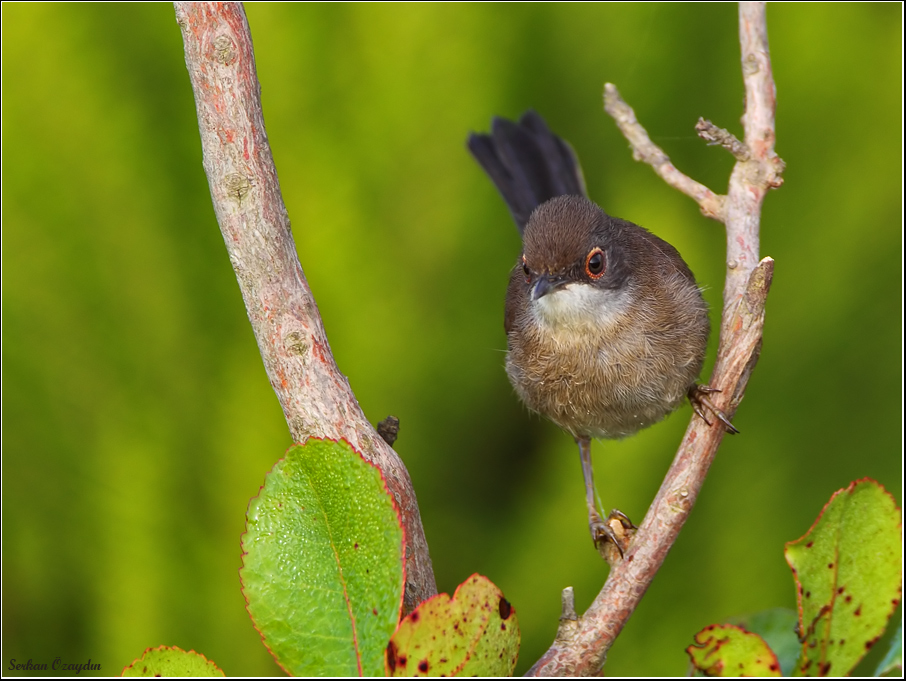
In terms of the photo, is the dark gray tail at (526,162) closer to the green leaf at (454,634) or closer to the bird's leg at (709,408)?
the bird's leg at (709,408)

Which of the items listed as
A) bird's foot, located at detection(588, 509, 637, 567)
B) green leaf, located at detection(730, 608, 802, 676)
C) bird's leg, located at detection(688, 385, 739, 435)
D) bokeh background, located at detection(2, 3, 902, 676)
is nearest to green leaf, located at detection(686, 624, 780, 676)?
green leaf, located at detection(730, 608, 802, 676)

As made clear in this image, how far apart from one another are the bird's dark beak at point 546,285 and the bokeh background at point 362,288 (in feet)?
1.85

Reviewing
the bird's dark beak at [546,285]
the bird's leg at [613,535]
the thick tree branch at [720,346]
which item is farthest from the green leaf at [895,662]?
the bird's dark beak at [546,285]

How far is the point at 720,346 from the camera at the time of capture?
5.07 feet

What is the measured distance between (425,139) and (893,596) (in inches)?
74.9

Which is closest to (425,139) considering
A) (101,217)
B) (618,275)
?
(618,275)

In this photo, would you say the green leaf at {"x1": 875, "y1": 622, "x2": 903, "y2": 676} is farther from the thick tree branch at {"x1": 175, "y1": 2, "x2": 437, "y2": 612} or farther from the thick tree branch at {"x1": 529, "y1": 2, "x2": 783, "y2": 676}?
the thick tree branch at {"x1": 175, "y1": 2, "x2": 437, "y2": 612}

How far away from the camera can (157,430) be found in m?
2.35

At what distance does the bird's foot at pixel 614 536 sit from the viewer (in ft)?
5.27

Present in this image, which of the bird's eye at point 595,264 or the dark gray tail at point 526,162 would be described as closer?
the bird's eye at point 595,264

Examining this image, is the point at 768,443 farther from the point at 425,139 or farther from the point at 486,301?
the point at 425,139

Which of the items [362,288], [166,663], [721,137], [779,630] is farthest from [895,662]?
[362,288]

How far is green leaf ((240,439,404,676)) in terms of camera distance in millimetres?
719

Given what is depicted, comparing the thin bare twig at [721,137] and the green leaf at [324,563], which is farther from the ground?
the thin bare twig at [721,137]
